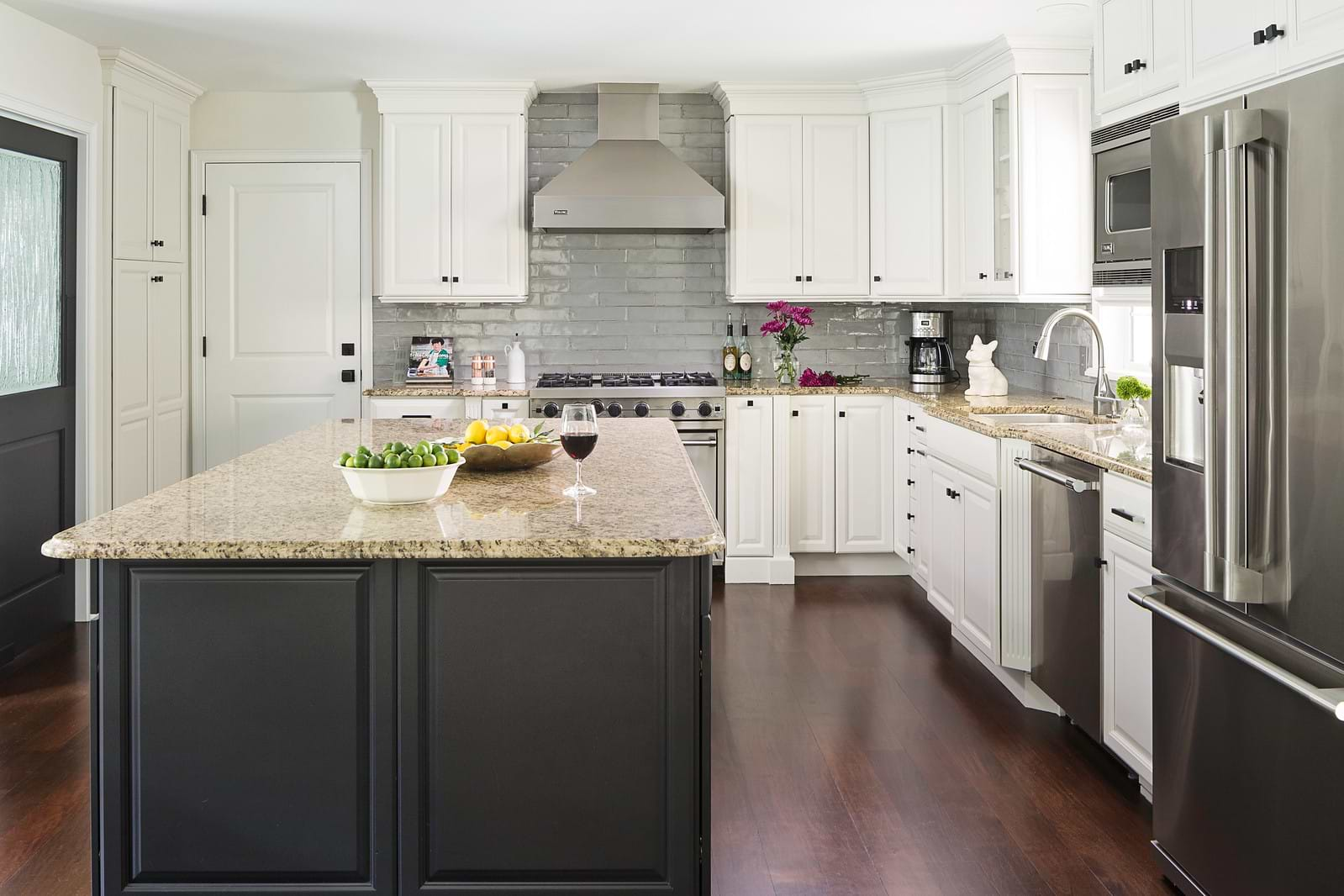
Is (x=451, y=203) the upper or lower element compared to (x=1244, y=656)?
upper

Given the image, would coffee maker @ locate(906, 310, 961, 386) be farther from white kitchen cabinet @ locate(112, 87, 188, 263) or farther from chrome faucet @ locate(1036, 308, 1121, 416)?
white kitchen cabinet @ locate(112, 87, 188, 263)

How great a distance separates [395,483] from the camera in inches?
91.0

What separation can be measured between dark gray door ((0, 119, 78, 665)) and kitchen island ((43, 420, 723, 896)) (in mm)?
2496

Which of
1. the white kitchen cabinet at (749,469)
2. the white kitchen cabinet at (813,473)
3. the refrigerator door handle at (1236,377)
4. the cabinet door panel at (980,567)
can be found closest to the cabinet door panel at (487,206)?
the white kitchen cabinet at (749,469)

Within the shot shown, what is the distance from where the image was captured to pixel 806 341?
235 inches

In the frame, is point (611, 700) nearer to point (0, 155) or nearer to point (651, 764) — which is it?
point (651, 764)

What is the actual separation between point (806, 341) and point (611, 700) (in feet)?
13.4

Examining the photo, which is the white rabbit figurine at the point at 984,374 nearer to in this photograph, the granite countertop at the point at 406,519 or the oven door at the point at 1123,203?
the oven door at the point at 1123,203

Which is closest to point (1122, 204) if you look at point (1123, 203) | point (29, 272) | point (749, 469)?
point (1123, 203)

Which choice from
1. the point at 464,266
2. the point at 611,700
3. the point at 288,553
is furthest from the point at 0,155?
the point at 611,700

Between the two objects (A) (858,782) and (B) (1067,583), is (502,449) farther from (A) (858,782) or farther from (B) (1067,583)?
(B) (1067,583)

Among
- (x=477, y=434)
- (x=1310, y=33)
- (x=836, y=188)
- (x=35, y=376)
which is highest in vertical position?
(x=836, y=188)

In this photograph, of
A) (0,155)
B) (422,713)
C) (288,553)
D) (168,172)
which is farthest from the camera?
(168,172)

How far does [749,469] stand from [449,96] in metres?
2.36
